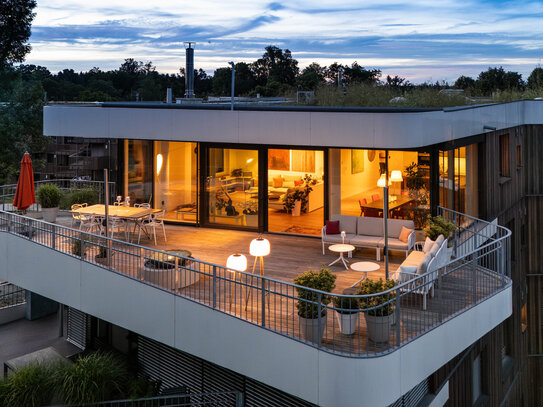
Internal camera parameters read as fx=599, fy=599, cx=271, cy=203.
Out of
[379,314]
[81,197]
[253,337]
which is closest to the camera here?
[379,314]

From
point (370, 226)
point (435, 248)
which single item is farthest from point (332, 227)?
point (435, 248)

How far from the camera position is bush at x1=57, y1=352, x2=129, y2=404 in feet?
36.9

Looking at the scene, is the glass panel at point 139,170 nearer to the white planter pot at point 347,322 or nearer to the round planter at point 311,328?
the round planter at point 311,328

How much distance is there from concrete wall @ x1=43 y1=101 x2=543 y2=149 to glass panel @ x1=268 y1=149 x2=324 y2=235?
3.72 feet

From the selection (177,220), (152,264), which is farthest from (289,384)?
(177,220)

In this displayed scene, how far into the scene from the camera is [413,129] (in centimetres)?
1334

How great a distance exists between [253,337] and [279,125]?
6665 mm

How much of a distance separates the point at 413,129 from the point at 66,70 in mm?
54634

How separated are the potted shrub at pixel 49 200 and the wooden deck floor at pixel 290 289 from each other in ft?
10.3

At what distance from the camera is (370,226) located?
1444 centimetres

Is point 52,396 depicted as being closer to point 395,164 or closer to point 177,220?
point 177,220

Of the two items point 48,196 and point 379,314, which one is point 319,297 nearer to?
point 379,314

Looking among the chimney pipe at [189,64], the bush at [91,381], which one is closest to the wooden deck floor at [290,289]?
the bush at [91,381]

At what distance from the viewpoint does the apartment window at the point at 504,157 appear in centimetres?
1984
